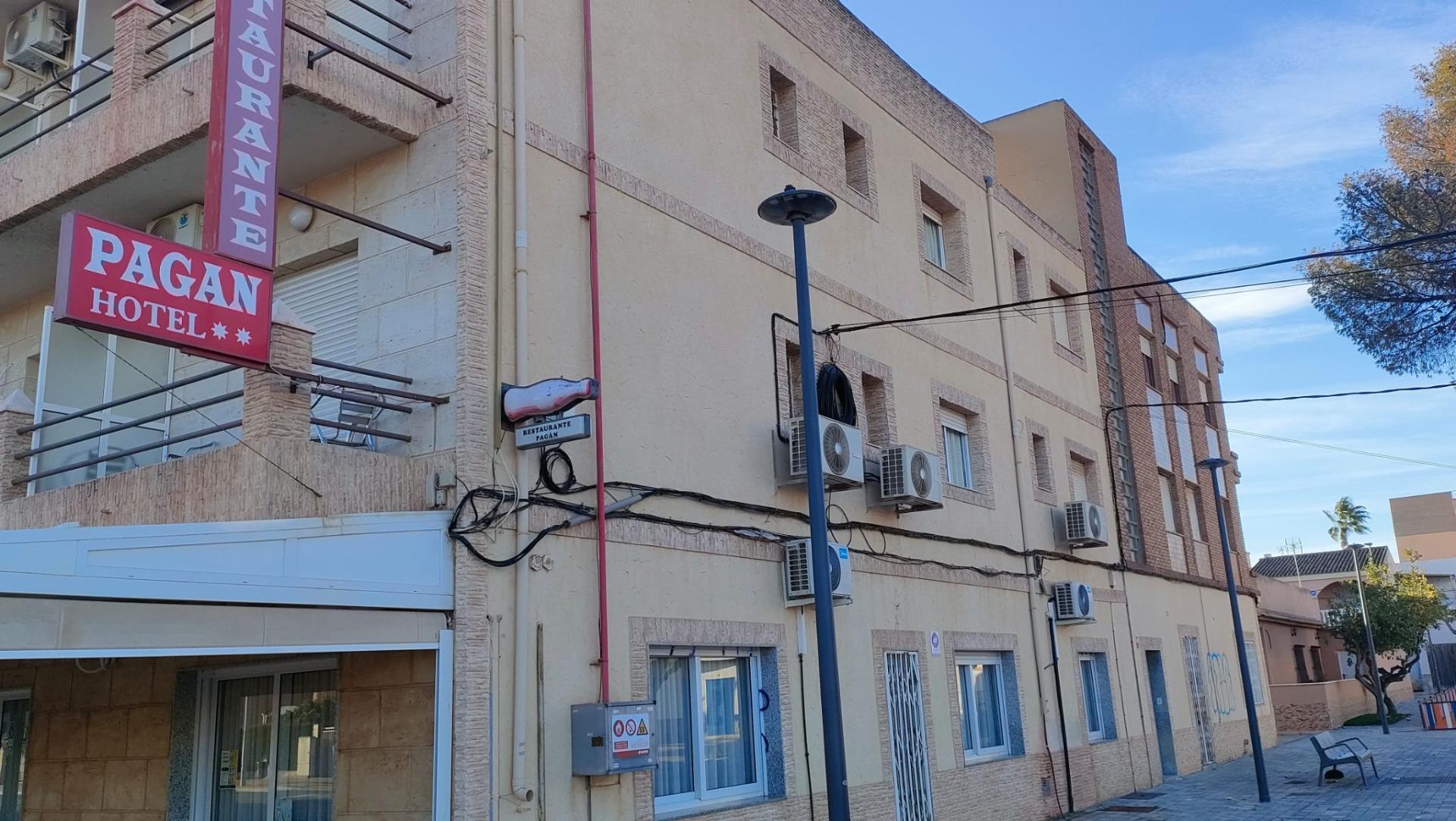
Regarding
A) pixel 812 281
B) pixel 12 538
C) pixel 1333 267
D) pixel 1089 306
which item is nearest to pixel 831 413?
pixel 812 281

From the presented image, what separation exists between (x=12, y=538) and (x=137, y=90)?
191 inches

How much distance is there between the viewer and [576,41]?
30.8ft

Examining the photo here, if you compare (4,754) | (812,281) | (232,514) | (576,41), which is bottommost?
(4,754)

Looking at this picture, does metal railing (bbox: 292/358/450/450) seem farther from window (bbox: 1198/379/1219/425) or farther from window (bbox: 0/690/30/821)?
window (bbox: 1198/379/1219/425)

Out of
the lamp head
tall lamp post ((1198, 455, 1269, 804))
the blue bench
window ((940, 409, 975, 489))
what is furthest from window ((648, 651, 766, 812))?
the blue bench

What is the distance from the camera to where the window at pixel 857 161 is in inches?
530

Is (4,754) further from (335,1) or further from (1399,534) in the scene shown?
A: (1399,534)

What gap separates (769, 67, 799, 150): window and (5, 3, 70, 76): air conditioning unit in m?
7.55

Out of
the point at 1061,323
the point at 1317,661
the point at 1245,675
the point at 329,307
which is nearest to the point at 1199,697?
the point at 1245,675

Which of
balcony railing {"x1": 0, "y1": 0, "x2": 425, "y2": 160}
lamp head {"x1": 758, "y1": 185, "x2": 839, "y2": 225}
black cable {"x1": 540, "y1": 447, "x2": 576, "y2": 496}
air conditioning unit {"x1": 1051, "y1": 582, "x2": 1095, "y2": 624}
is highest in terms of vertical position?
balcony railing {"x1": 0, "y1": 0, "x2": 425, "y2": 160}

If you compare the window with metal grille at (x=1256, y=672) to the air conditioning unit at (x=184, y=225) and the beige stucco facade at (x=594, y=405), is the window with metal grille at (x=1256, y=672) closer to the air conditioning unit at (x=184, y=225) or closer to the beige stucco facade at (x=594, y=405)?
the beige stucco facade at (x=594, y=405)

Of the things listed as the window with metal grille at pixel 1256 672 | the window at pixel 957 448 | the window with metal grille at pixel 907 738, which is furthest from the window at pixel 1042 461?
the window with metal grille at pixel 1256 672

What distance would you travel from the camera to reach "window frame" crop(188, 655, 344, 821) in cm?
831

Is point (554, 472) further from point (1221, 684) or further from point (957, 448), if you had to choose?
point (1221, 684)
